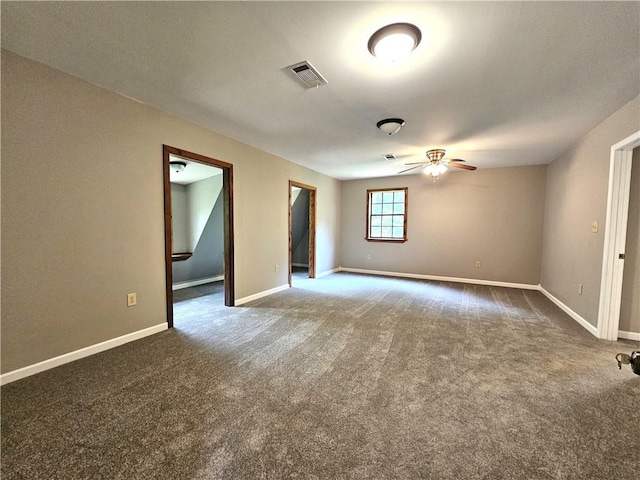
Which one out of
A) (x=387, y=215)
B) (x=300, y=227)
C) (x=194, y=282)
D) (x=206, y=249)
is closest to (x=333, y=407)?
(x=206, y=249)

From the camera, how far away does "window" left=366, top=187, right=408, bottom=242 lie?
20.6 ft

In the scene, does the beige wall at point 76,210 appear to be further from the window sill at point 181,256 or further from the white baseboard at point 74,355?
the window sill at point 181,256

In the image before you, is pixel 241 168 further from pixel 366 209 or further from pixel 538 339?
pixel 538 339

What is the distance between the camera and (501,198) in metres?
5.30

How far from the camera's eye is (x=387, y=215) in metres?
6.52

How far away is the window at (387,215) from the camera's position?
6.29 metres

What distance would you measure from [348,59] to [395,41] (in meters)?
0.37

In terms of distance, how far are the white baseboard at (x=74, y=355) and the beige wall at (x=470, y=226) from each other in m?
5.02

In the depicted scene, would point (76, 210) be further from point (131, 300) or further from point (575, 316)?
point (575, 316)

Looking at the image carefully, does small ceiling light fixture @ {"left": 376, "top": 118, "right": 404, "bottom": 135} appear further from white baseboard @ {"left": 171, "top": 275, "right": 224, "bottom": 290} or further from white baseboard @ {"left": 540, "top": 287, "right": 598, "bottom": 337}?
white baseboard @ {"left": 171, "top": 275, "right": 224, "bottom": 290}

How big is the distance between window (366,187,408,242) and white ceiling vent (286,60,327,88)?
4.43 meters

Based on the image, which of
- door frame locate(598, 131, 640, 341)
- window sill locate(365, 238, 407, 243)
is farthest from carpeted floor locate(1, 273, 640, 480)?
window sill locate(365, 238, 407, 243)

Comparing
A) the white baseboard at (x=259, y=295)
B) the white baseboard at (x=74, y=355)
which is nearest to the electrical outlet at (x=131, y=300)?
the white baseboard at (x=74, y=355)

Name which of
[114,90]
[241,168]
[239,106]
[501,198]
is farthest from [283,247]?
[501,198]
